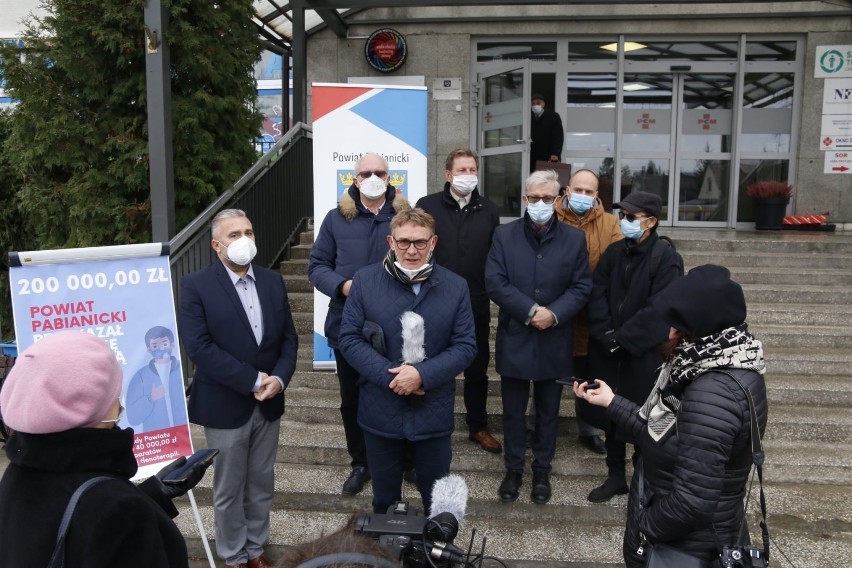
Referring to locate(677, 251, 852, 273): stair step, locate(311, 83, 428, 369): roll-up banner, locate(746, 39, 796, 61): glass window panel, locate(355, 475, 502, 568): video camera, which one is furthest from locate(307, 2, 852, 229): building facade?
locate(355, 475, 502, 568): video camera

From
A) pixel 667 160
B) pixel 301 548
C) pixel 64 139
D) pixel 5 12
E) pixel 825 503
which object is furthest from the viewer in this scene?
pixel 5 12

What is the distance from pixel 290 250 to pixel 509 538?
14.7ft

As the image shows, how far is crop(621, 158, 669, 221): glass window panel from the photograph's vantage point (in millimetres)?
9812

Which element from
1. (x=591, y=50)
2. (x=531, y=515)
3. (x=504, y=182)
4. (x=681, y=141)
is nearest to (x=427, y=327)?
(x=531, y=515)

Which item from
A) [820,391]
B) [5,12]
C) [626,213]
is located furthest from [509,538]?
[5,12]

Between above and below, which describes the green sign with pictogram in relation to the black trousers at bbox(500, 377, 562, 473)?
above

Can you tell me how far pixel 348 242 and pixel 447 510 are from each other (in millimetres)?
2686

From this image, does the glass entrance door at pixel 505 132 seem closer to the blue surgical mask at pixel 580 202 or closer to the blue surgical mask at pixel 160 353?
the blue surgical mask at pixel 580 202

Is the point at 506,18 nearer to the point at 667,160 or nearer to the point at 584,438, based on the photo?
the point at 667,160

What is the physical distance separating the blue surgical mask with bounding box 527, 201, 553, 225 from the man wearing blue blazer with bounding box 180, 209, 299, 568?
4.94 ft

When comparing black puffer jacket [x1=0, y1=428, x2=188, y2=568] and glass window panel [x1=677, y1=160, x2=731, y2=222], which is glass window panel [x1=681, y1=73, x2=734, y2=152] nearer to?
glass window panel [x1=677, y1=160, x2=731, y2=222]

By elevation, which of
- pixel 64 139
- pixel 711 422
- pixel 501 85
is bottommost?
pixel 711 422

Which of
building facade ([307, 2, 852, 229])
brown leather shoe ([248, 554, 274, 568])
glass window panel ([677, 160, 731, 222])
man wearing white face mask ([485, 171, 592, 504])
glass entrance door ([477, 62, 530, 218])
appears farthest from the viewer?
glass window panel ([677, 160, 731, 222])

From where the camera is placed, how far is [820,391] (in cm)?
492
